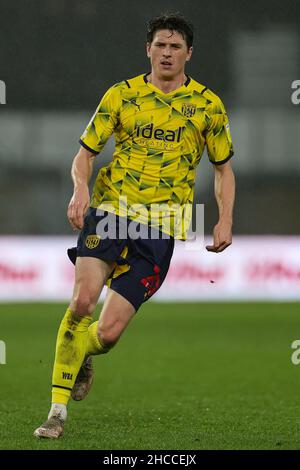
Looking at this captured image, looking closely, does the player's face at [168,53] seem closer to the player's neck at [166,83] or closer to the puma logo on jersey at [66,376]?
the player's neck at [166,83]

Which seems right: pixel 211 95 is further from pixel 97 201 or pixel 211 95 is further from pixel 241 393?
pixel 241 393

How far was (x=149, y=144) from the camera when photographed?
5977 mm

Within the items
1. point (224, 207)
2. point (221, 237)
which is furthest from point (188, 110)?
point (221, 237)

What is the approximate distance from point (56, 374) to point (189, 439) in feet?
2.56

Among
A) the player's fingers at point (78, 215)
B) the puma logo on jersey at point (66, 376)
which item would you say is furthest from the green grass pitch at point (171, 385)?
the player's fingers at point (78, 215)

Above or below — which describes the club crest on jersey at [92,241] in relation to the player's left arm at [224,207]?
below

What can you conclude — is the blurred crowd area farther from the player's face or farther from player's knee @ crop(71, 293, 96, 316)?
player's knee @ crop(71, 293, 96, 316)

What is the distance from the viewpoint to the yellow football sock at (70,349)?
18.7ft

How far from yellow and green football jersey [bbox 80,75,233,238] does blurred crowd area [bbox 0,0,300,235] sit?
12458mm

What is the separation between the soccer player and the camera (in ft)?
19.1

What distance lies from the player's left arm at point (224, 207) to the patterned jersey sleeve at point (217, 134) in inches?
2.4

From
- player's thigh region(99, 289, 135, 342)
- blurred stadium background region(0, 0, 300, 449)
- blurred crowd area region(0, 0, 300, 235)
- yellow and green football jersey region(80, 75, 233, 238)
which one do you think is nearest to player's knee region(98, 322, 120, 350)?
player's thigh region(99, 289, 135, 342)

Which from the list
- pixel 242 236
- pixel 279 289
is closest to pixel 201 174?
pixel 242 236

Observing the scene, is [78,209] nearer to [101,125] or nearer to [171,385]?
[101,125]
